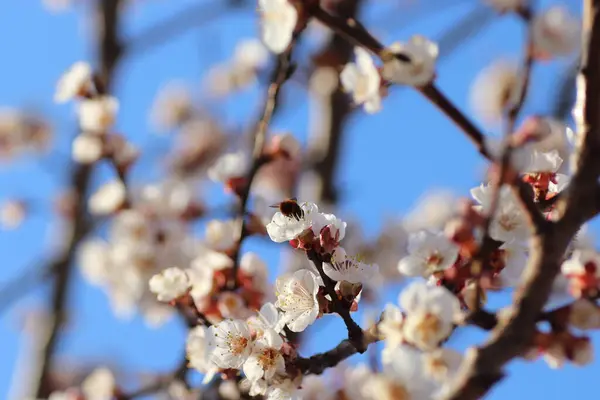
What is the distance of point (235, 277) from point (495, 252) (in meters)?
0.66

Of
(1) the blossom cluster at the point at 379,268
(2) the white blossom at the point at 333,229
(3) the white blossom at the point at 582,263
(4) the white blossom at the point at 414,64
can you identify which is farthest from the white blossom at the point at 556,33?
(2) the white blossom at the point at 333,229

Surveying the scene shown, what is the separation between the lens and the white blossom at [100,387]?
2.08m

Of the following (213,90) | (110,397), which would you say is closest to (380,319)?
(110,397)

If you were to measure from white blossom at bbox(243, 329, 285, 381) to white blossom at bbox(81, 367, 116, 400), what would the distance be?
1.01 m

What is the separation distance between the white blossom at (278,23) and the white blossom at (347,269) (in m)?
0.54

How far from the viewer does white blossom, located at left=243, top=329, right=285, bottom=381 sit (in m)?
1.20

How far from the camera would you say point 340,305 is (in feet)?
3.87

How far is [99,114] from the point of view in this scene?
236 centimetres

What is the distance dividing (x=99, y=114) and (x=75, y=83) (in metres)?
0.22

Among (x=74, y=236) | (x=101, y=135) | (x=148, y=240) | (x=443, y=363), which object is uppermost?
(x=74, y=236)

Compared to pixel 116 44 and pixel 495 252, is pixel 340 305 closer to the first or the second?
pixel 495 252

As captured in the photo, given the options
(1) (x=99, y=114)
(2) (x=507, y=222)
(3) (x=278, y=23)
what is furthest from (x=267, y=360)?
(1) (x=99, y=114)

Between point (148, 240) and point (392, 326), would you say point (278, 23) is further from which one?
point (148, 240)

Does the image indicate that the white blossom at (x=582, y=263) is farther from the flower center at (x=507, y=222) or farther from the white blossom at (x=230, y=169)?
the white blossom at (x=230, y=169)
